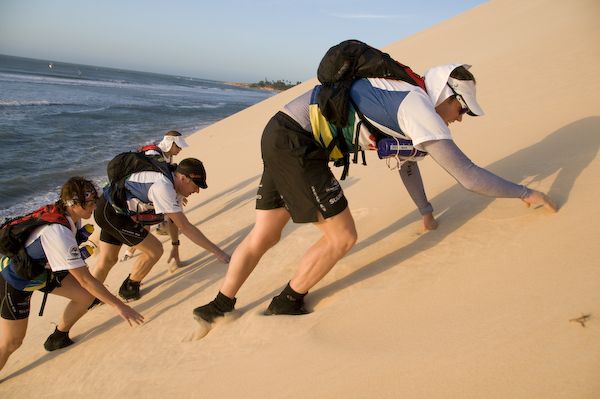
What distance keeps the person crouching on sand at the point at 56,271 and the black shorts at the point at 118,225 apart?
0.46 m

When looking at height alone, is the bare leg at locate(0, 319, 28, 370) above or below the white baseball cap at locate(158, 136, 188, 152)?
below

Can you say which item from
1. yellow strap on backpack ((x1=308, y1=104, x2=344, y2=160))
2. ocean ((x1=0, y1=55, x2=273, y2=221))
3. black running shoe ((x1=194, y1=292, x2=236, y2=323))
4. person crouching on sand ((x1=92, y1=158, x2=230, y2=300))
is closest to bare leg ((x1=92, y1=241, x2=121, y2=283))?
person crouching on sand ((x1=92, y1=158, x2=230, y2=300))

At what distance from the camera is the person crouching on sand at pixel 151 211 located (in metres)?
3.88

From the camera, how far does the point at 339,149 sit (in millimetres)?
2633

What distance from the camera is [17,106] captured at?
909 inches

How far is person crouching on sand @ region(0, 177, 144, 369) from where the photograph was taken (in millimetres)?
3406

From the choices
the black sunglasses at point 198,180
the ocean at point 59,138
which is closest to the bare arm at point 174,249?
the black sunglasses at point 198,180

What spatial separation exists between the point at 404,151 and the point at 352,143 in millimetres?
308

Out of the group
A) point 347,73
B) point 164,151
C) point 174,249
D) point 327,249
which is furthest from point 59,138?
point 347,73

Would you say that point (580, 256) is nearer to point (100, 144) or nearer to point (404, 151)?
point (404, 151)

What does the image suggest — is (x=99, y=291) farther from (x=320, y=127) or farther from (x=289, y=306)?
(x=320, y=127)

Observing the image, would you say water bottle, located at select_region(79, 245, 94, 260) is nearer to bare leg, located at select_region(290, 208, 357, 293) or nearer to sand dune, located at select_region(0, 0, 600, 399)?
sand dune, located at select_region(0, 0, 600, 399)

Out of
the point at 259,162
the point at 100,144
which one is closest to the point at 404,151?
the point at 259,162

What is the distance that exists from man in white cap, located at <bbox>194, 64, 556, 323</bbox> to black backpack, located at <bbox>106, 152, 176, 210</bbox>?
1.58 meters
